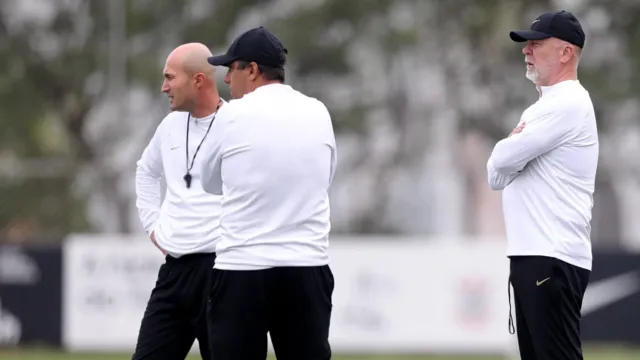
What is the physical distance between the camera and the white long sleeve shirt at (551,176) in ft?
21.5

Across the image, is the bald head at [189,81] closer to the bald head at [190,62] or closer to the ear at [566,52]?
the bald head at [190,62]

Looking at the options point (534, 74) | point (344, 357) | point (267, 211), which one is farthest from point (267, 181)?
point (344, 357)

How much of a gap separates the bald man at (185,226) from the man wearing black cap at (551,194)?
1844 millimetres

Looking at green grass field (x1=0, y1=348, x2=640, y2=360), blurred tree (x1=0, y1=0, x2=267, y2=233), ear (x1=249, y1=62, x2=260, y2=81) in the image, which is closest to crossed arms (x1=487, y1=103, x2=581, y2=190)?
ear (x1=249, y1=62, x2=260, y2=81)

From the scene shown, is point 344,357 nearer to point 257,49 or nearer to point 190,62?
point 190,62

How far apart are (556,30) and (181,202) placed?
2385 millimetres

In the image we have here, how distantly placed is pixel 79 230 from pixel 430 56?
802 centimetres

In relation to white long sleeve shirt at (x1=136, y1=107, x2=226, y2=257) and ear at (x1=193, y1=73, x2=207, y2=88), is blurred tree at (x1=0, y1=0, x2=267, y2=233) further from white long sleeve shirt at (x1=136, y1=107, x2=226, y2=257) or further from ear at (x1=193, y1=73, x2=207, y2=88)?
ear at (x1=193, y1=73, x2=207, y2=88)

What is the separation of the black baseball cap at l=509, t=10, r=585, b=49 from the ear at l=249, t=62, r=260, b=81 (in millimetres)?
1293

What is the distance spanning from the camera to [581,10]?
Result: 28000mm

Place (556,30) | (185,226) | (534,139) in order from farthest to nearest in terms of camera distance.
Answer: (185,226), (556,30), (534,139)

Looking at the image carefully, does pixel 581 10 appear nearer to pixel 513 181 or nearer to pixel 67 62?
pixel 67 62

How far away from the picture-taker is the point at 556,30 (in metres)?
6.68

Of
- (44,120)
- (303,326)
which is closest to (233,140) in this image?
(303,326)
